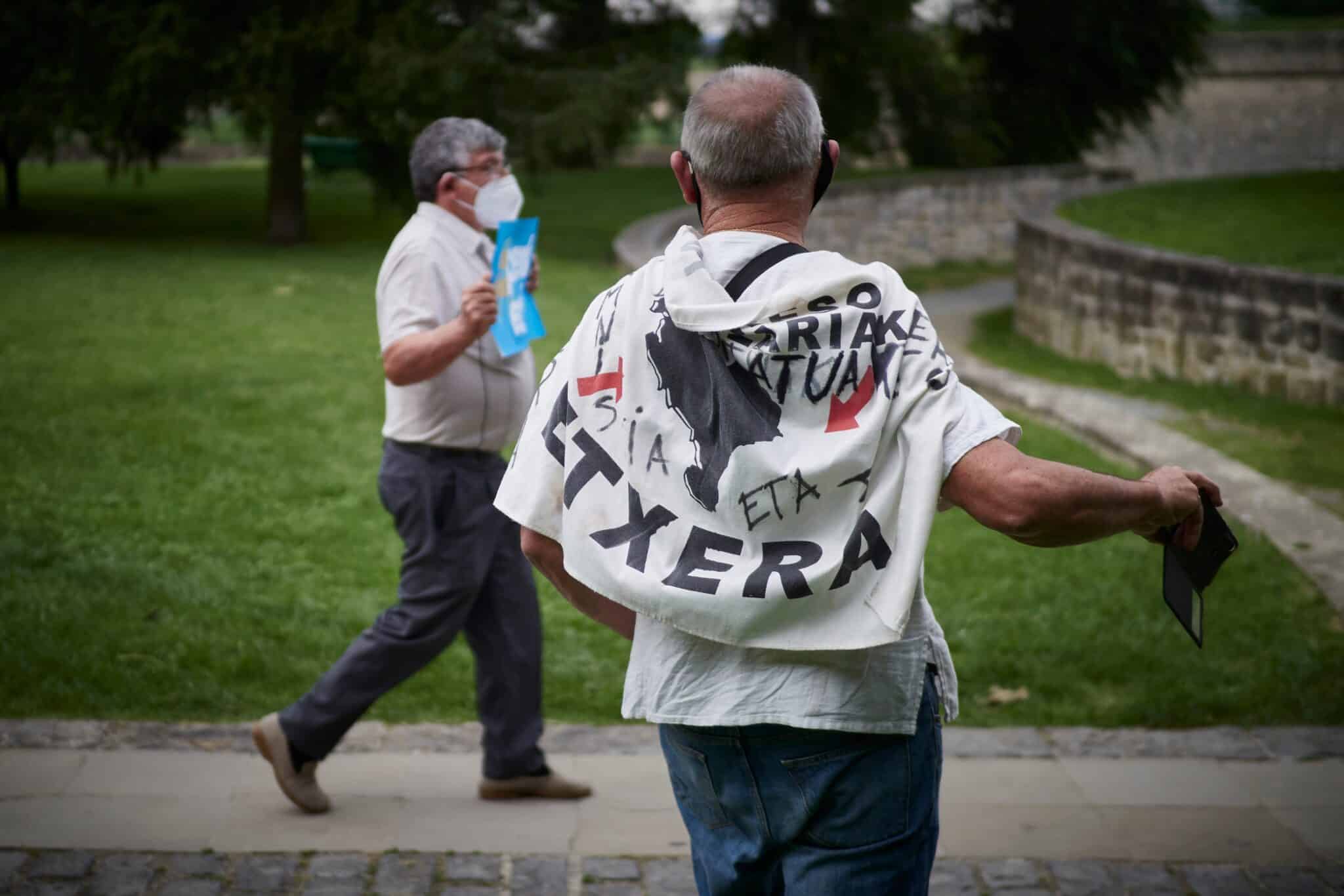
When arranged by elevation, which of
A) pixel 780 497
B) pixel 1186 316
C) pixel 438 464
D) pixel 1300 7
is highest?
pixel 1300 7

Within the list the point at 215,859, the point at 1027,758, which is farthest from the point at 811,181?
the point at 1027,758

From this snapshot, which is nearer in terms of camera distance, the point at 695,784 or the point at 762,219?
the point at 762,219

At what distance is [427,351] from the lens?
4.20 m

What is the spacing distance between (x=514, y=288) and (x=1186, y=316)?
9203mm

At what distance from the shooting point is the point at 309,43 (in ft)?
65.2

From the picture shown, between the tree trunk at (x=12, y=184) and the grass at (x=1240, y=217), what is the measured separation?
15.5m

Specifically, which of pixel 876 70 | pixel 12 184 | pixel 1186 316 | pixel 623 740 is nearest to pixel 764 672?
pixel 623 740

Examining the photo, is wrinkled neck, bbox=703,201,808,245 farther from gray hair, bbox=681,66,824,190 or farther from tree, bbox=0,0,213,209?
tree, bbox=0,0,213,209

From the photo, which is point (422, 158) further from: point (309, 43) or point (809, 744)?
point (309, 43)

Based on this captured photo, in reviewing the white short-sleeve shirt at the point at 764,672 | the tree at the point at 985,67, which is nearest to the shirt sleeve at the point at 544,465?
the white short-sleeve shirt at the point at 764,672

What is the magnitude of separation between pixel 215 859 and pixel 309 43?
56.2 ft

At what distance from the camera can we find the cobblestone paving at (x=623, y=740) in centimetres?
511

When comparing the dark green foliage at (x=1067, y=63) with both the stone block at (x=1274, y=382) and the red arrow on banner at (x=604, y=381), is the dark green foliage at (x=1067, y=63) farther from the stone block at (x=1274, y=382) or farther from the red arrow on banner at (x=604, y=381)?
the red arrow on banner at (x=604, y=381)

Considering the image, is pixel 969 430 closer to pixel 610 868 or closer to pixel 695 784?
pixel 695 784
